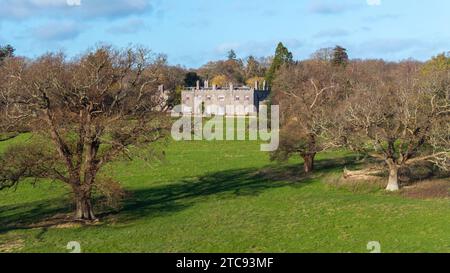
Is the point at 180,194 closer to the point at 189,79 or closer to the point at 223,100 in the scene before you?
the point at 223,100

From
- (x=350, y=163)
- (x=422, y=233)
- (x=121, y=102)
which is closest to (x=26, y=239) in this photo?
(x=121, y=102)

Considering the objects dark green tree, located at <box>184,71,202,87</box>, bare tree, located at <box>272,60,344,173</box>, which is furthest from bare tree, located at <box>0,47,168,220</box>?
dark green tree, located at <box>184,71,202,87</box>

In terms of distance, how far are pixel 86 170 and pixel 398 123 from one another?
1869 cm

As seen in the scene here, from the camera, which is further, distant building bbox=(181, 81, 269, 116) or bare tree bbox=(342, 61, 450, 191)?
distant building bbox=(181, 81, 269, 116)

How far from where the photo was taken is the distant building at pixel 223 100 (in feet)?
350

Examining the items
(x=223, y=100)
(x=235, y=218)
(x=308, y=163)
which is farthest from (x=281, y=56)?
(x=235, y=218)

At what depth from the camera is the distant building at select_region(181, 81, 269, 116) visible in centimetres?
10669

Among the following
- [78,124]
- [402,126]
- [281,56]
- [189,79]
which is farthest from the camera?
[189,79]

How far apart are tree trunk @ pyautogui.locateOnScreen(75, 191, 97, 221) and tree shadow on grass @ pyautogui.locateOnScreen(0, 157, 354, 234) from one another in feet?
2.62

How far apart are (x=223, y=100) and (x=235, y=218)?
273ft

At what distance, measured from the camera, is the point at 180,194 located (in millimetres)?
33531

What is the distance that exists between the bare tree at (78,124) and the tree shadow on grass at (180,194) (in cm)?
214

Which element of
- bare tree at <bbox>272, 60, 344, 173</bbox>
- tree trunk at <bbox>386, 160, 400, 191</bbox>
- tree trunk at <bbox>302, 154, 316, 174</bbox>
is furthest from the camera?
tree trunk at <bbox>302, 154, 316, 174</bbox>

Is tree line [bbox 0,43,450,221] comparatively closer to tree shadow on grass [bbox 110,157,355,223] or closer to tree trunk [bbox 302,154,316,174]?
tree shadow on grass [bbox 110,157,355,223]
